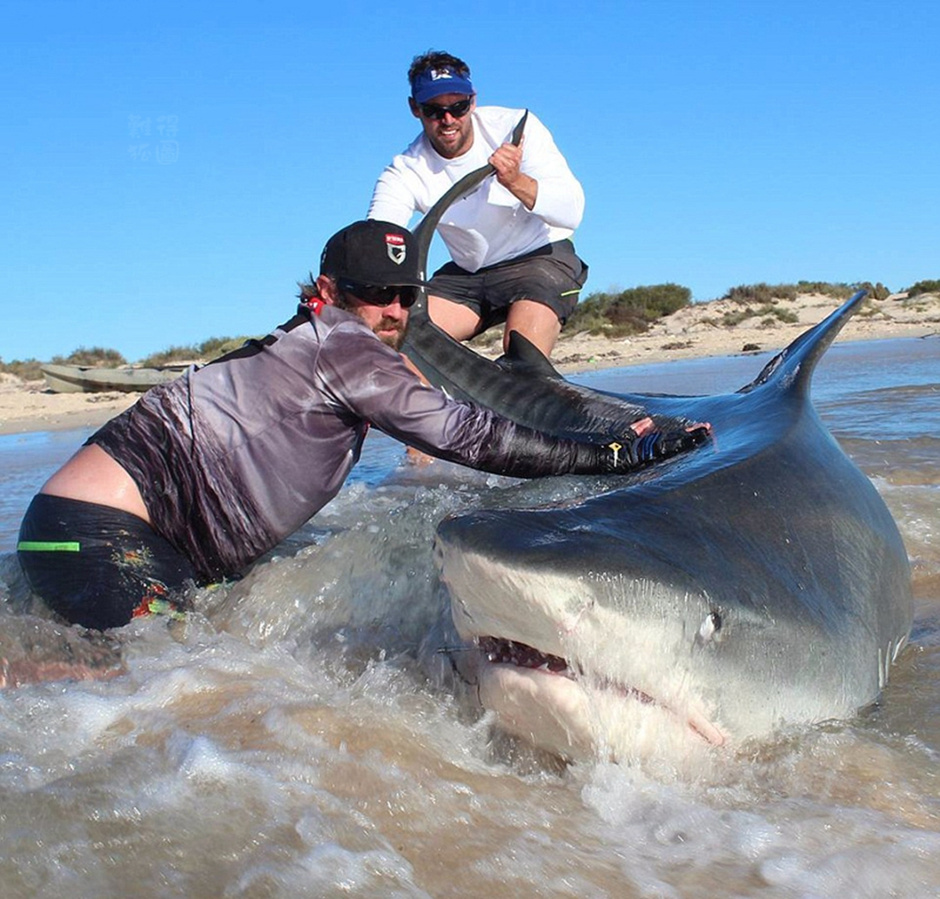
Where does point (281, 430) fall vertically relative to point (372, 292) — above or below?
below

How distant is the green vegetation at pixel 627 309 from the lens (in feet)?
81.8

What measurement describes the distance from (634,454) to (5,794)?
190 cm

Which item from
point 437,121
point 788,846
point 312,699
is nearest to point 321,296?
point 312,699

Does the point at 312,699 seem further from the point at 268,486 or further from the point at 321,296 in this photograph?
the point at 321,296

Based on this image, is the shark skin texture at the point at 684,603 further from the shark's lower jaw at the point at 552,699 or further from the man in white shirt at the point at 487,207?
the man in white shirt at the point at 487,207

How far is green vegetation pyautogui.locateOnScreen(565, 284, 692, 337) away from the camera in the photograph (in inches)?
981

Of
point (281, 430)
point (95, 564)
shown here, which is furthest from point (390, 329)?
point (95, 564)

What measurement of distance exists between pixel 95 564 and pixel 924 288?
32097mm

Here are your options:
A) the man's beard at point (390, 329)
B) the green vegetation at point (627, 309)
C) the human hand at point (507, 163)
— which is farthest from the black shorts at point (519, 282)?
the green vegetation at point (627, 309)

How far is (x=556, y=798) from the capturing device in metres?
2.03

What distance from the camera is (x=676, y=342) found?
2073 cm

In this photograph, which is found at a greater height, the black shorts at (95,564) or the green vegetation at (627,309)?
the green vegetation at (627,309)

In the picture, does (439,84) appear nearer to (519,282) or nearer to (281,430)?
(519,282)

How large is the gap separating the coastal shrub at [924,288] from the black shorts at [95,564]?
101 ft
